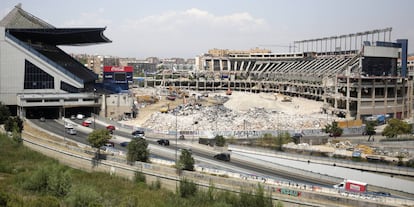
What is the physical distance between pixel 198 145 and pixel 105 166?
8.27m

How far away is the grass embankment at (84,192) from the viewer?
2142 centimetres

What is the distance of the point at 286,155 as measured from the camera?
30859 mm

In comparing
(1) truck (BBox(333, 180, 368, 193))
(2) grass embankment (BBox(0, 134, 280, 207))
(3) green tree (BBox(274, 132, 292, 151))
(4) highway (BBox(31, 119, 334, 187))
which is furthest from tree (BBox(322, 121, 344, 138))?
(2) grass embankment (BBox(0, 134, 280, 207))

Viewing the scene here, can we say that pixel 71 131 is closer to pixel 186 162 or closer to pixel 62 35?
pixel 186 162

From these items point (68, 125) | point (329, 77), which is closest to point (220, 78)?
point (329, 77)

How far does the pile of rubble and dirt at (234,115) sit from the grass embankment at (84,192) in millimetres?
15423

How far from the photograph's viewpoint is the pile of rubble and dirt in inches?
1779

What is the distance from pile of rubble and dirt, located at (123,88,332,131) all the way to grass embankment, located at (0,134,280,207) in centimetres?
1542

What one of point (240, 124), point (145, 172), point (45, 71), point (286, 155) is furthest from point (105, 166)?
point (45, 71)

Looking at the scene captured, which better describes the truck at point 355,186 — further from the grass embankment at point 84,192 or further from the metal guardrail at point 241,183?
the grass embankment at point 84,192

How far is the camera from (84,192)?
863 inches

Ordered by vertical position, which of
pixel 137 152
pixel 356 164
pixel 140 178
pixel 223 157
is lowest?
pixel 140 178

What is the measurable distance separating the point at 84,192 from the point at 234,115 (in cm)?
3041

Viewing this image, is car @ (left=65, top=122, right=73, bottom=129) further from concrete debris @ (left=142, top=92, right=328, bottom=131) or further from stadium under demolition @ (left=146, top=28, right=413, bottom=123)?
stadium under demolition @ (left=146, top=28, right=413, bottom=123)
